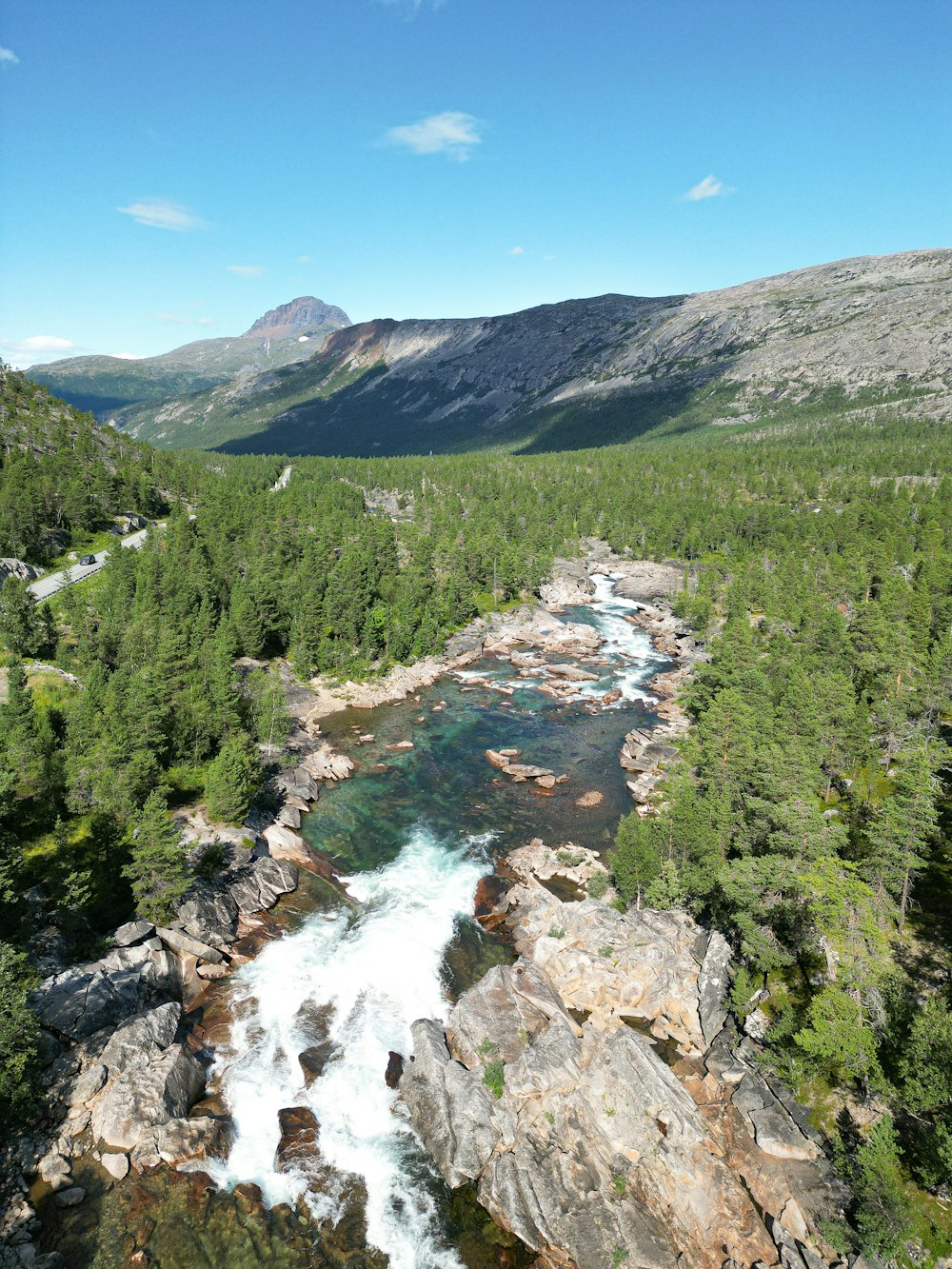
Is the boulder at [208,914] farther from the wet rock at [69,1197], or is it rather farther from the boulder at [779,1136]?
the boulder at [779,1136]

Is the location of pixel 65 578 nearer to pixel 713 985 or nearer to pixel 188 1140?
pixel 188 1140

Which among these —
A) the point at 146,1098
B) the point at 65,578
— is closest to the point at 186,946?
the point at 146,1098

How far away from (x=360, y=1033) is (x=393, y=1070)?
129 inches

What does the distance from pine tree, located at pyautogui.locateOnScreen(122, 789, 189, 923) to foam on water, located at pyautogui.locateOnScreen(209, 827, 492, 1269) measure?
723 cm

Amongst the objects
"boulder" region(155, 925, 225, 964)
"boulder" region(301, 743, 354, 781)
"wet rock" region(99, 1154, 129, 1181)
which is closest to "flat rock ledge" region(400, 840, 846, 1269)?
"wet rock" region(99, 1154, 129, 1181)

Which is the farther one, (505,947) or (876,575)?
(876,575)

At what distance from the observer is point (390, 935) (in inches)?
1789

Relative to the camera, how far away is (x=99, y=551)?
391ft

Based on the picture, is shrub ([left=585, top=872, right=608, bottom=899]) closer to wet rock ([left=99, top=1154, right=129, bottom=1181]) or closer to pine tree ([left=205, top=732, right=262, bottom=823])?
pine tree ([left=205, top=732, right=262, bottom=823])

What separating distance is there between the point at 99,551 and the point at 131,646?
2343 inches

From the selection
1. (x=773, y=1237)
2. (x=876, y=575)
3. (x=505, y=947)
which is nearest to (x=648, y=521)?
(x=876, y=575)

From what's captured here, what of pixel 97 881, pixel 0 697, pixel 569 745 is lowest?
pixel 569 745

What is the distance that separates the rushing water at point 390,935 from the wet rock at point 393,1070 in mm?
394

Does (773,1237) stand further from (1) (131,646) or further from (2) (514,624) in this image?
(2) (514,624)
